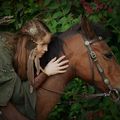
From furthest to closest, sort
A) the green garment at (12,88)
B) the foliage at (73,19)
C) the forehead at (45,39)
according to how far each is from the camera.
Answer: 1. the foliage at (73,19)
2. the forehead at (45,39)
3. the green garment at (12,88)

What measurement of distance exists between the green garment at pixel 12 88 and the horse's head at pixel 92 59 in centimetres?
42

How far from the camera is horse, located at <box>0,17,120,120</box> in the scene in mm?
3521

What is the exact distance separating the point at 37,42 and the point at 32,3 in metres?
1.97

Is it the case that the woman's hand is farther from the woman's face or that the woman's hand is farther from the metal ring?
the metal ring

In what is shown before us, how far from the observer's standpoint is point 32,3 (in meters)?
5.47

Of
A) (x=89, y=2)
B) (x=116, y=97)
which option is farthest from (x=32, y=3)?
(x=116, y=97)

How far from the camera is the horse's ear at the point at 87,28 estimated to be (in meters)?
3.53

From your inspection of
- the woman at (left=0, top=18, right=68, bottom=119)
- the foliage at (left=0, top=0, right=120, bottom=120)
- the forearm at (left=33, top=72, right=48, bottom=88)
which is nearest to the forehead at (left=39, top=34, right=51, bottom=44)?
the woman at (left=0, top=18, right=68, bottom=119)

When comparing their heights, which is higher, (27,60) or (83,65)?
(27,60)

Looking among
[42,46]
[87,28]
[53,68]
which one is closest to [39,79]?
[53,68]

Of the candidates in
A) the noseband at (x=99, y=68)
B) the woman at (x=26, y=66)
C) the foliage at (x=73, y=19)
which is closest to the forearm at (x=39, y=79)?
the woman at (x=26, y=66)

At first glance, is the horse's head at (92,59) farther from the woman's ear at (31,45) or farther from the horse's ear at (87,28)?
the woman's ear at (31,45)

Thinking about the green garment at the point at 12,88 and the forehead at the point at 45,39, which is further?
the forehead at the point at 45,39

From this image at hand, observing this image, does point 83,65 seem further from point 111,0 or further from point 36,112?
point 111,0
